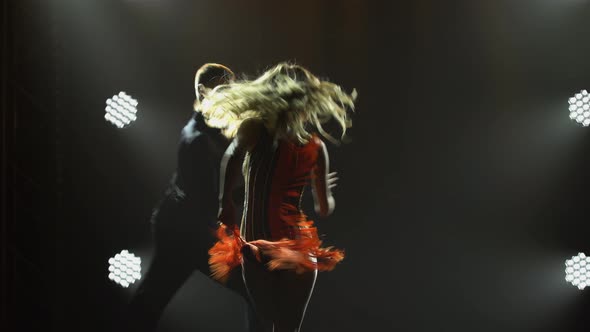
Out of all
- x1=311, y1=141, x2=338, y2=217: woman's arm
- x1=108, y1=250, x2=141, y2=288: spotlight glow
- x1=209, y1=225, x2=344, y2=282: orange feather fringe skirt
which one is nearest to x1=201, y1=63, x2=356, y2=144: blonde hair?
x1=311, y1=141, x2=338, y2=217: woman's arm

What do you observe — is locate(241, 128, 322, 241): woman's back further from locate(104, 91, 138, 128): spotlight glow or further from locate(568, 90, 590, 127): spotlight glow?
locate(568, 90, 590, 127): spotlight glow

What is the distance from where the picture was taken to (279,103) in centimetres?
271

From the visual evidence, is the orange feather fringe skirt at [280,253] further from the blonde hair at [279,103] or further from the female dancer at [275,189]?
the blonde hair at [279,103]

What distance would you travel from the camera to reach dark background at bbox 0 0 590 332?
336 cm

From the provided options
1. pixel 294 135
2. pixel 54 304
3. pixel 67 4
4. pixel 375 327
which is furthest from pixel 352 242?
pixel 67 4

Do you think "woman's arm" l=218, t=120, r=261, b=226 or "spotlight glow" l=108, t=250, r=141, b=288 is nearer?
"woman's arm" l=218, t=120, r=261, b=226

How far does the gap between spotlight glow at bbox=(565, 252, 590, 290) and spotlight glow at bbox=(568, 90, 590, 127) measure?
0.69 meters

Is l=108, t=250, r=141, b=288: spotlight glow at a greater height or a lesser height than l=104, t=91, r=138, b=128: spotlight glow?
lesser

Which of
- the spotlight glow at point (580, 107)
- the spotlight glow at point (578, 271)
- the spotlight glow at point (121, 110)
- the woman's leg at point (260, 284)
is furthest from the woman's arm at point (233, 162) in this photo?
the spotlight glow at point (578, 271)

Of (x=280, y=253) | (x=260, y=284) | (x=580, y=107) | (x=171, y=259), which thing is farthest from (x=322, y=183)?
(x=580, y=107)

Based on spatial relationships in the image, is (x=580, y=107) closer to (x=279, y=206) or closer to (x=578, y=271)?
(x=578, y=271)

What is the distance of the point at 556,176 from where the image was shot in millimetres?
3400

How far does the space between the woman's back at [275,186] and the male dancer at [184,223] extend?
0.63 meters

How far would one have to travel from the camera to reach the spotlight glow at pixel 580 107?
3.33 metres
